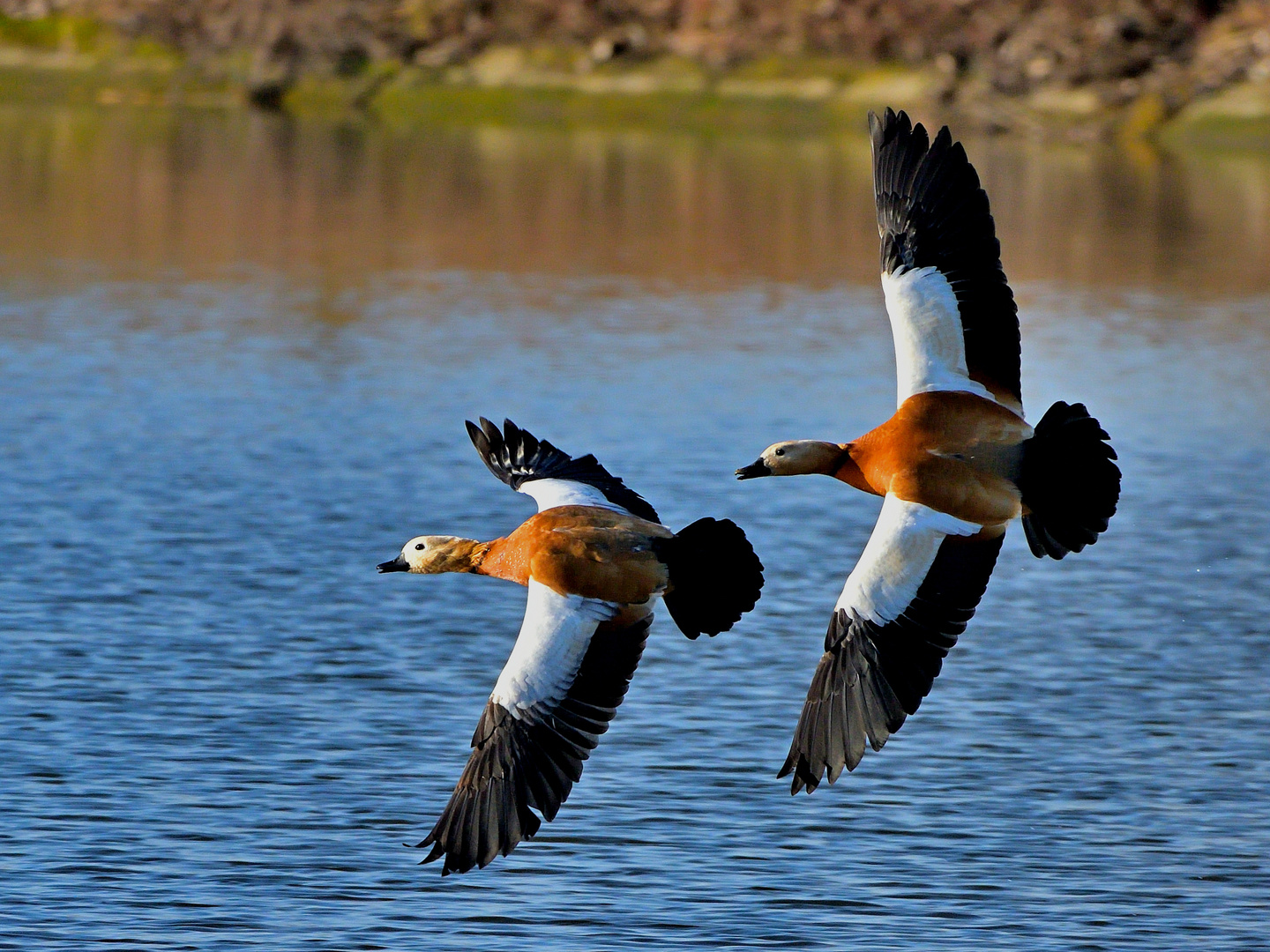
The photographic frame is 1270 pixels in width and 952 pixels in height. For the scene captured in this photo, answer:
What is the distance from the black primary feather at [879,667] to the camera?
776 cm

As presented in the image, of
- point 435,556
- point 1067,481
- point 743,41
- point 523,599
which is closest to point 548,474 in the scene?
point 435,556

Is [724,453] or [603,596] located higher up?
[603,596]

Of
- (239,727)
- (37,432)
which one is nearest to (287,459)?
(37,432)

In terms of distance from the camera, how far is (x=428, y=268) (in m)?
26.2

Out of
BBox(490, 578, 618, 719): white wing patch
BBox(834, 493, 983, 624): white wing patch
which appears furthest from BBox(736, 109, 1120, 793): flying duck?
BBox(490, 578, 618, 719): white wing patch

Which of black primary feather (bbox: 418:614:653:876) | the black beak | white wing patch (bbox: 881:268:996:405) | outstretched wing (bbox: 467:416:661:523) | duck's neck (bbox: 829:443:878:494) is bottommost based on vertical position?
black primary feather (bbox: 418:614:653:876)

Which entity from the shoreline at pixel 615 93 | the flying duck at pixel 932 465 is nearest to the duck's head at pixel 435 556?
the flying duck at pixel 932 465

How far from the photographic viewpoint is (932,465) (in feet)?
26.9

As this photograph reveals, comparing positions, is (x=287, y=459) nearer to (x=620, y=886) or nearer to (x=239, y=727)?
(x=239, y=727)

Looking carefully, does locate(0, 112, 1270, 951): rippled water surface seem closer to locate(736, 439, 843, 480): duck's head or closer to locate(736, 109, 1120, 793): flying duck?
locate(736, 109, 1120, 793): flying duck

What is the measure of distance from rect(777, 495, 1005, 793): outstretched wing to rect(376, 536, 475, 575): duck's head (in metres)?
1.48

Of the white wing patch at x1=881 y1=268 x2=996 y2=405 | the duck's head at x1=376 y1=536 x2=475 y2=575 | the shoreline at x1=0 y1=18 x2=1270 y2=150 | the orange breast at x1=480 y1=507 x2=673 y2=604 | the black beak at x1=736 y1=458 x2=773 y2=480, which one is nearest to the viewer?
the orange breast at x1=480 y1=507 x2=673 y2=604

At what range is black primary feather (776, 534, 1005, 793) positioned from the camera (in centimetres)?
776

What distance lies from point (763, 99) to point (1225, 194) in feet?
34.1
